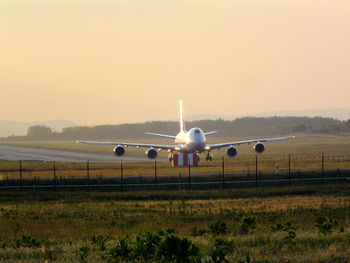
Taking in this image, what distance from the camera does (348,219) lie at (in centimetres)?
3167

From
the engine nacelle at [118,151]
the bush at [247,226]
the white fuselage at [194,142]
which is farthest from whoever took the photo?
the engine nacelle at [118,151]

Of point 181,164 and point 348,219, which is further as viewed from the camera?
point 181,164

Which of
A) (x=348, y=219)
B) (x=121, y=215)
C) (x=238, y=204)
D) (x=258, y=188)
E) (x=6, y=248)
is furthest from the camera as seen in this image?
(x=258, y=188)

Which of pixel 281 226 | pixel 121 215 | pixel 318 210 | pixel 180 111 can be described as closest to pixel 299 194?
pixel 318 210

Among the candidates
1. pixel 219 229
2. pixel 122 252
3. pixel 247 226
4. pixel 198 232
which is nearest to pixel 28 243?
pixel 198 232

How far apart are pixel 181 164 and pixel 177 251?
60539 millimetres

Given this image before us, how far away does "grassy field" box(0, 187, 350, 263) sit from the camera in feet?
61.0

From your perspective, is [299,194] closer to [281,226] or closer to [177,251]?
[281,226]

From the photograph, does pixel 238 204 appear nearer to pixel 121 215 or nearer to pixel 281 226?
pixel 121 215

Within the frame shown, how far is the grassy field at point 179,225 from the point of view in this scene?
61.0 ft

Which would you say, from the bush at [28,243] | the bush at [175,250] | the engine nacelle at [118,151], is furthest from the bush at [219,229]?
the engine nacelle at [118,151]

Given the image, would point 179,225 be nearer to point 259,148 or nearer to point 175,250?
point 175,250

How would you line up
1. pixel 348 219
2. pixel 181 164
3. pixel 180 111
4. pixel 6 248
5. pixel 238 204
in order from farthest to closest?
pixel 180 111
pixel 181 164
pixel 238 204
pixel 348 219
pixel 6 248

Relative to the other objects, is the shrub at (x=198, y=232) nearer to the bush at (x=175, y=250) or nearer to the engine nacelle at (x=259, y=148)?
the bush at (x=175, y=250)
